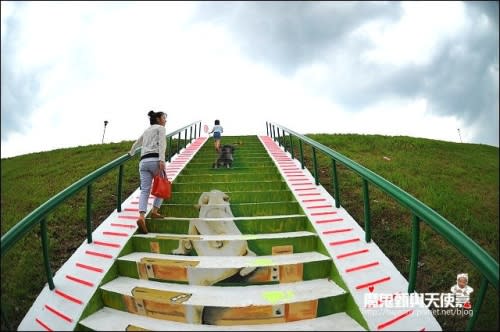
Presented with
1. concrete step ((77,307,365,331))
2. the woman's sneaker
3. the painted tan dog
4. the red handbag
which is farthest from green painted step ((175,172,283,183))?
concrete step ((77,307,365,331))

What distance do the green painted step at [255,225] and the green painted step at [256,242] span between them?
0.18m

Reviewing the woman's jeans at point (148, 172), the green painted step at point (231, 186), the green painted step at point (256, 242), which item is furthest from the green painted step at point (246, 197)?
the green painted step at point (256, 242)

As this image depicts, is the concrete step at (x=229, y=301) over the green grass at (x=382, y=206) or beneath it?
beneath

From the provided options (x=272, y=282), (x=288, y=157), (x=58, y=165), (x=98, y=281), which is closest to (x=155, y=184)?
(x=98, y=281)

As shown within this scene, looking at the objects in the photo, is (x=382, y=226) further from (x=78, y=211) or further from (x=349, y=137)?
(x=349, y=137)

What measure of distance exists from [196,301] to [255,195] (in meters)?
2.46

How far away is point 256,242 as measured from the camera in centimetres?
345

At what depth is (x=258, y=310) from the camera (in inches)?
101

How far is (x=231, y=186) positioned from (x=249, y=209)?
3.37ft

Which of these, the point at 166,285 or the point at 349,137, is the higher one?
the point at 349,137

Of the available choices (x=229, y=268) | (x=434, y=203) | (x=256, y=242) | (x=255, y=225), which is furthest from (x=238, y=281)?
(x=434, y=203)

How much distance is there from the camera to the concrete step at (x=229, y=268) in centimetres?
301

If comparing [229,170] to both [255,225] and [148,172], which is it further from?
[255,225]

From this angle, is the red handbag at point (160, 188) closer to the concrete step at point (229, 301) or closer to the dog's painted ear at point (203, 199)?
the dog's painted ear at point (203, 199)
